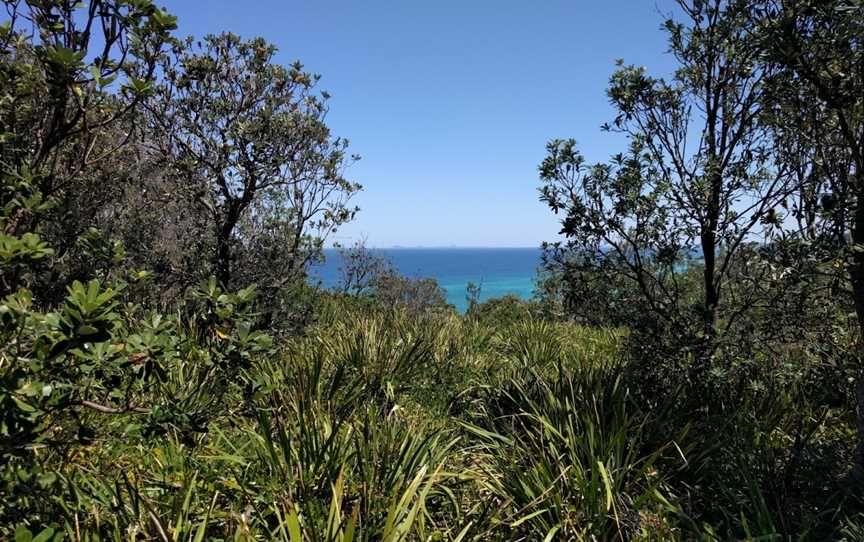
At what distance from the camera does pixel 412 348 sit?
705cm

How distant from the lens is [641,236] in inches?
239

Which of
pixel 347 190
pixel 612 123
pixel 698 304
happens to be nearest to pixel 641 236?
pixel 698 304

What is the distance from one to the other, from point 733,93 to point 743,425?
4008mm

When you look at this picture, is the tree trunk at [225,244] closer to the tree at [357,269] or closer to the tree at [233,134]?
the tree at [233,134]

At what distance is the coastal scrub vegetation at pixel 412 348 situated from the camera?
2.92 metres

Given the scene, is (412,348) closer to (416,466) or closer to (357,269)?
(416,466)

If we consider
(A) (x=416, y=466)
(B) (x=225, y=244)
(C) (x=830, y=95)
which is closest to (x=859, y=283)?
(C) (x=830, y=95)

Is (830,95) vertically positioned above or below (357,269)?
above

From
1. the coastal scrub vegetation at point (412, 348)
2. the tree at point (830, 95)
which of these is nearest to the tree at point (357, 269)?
the coastal scrub vegetation at point (412, 348)

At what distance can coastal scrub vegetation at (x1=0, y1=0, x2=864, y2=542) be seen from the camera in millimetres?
2916

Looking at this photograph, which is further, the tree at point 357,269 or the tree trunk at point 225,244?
the tree at point 357,269

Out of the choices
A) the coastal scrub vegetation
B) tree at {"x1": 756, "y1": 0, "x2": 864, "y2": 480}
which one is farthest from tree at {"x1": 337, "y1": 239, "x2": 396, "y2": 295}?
tree at {"x1": 756, "y1": 0, "x2": 864, "y2": 480}

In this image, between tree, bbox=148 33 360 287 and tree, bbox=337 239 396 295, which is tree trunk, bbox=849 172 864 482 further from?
tree, bbox=337 239 396 295

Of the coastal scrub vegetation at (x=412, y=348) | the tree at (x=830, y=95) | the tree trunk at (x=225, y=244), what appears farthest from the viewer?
the tree trunk at (x=225, y=244)
